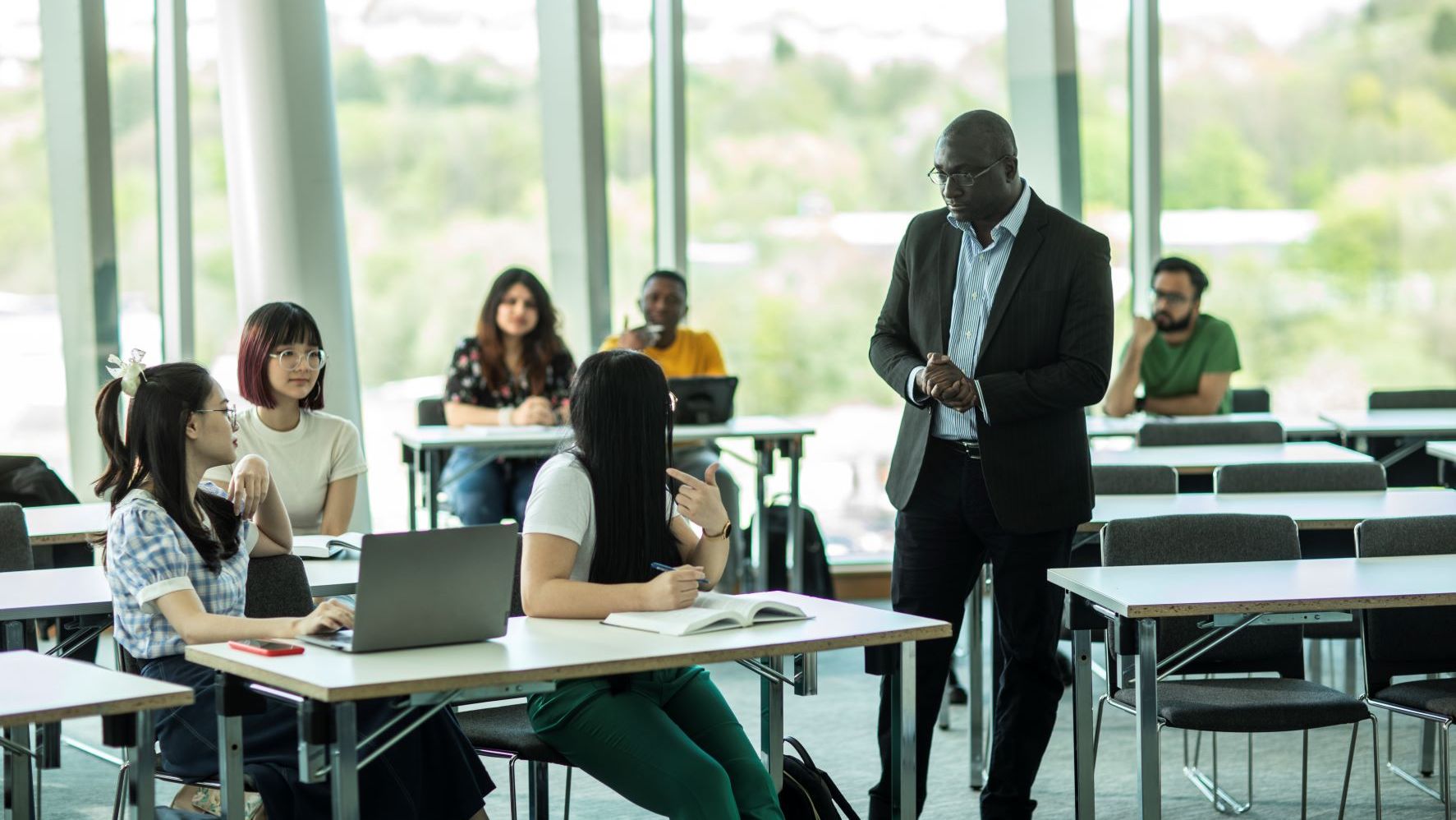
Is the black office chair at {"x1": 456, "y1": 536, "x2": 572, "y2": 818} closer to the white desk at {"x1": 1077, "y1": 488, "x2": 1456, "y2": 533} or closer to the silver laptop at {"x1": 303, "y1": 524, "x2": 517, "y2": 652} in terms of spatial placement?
the silver laptop at {"x1": 303, "y1": 524, "x2": 517, "y2": 652}

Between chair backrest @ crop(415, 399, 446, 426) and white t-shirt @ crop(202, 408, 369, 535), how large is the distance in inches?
73.5

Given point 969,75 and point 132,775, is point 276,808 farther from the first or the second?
point 969,75

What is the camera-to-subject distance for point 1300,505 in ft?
14.7

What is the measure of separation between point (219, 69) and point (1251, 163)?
4606 millimetres

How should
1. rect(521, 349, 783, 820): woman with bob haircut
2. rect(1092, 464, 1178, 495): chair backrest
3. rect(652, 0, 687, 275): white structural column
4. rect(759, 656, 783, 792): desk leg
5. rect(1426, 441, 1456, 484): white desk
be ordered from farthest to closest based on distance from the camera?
rect(652, 0, 687, 275): white structural column, rect(1426, 441, 1456, 484): white desk, rect(1092, 464, 1178, 495): chair backrest, rect(759, 656, 783, 792): desk leg, rect(521, 349, 783, 820): woman with bob haircut

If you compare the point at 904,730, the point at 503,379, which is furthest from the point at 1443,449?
the point at 503,379

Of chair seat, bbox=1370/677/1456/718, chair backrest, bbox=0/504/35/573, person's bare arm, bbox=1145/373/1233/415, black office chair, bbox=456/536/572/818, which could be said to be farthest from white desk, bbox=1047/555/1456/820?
person's bare arm, bbox=1145/373/1233/415

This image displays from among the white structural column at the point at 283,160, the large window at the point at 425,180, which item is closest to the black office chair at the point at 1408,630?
the white structural column at the point at 283,160

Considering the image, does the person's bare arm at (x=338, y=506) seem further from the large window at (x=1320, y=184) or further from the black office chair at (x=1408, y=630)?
the large window at (x=1320, y=184)

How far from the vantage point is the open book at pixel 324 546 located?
12.8ft

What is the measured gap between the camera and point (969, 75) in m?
7.36

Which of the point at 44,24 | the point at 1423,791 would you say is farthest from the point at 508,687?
the point at 44,24

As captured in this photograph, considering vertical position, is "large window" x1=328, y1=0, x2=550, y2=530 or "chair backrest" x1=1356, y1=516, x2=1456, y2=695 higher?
"large window" x1=328, y1=0, x2=550, y2=530

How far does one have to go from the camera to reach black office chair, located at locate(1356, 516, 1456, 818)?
376 centimetres
